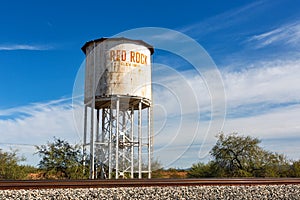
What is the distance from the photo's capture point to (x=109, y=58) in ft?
55.7

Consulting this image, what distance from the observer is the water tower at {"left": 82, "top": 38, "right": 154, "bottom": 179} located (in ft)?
54.9

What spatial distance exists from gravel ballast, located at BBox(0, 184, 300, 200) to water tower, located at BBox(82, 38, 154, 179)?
7.28 m

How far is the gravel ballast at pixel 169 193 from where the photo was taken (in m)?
8.19

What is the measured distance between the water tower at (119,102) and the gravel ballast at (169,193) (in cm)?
728

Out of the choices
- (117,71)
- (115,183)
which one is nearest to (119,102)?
(117,71)

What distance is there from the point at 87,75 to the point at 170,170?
10.2 meters

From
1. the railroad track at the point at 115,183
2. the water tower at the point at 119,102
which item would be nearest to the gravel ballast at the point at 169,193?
the railroad track at the point at 115,183

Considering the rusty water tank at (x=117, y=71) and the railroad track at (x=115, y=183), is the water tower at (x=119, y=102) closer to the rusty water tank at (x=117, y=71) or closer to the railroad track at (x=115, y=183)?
the rusty water tank at (x=117, y=71)

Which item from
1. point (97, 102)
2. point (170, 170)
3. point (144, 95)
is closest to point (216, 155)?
point (170, 170)

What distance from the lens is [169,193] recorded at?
9.17 m

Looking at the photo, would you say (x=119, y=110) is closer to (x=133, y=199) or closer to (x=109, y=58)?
(x=109, y=58)

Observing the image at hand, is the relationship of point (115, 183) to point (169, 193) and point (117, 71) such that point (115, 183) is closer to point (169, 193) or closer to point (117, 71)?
point (169, 193)

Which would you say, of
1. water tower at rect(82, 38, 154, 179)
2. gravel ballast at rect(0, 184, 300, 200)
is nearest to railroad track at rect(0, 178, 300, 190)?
gravel ballast at rect(0, 184, 300, 200)

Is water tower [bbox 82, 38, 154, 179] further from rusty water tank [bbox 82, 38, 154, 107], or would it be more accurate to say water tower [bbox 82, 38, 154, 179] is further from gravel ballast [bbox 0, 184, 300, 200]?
gravel ballast [bbox 0, 184, 300, 200]
